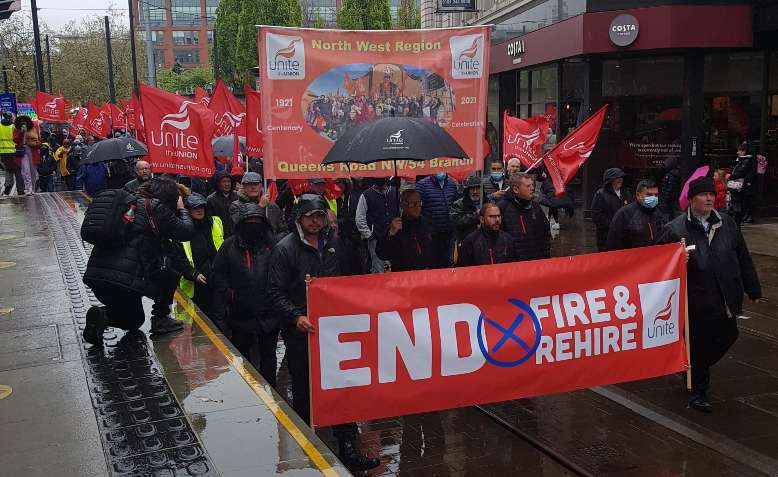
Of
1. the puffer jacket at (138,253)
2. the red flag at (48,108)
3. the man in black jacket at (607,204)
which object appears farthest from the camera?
the red flag at (48,108)

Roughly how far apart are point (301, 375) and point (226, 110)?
8164mm

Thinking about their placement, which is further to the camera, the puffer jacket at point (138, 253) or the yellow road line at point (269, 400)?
the puffer jacket at point (138, 253)

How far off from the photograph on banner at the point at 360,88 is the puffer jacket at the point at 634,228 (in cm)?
175

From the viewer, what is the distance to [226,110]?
13.2 m

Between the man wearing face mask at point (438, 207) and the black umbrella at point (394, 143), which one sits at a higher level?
the black umbrella at point (394, 143)

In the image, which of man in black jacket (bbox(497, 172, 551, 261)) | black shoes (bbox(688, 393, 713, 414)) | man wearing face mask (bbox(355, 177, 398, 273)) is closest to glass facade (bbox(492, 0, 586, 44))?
man wearing face mask (bbox(355, 177, 398, 273))

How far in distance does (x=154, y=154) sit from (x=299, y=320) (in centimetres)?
569

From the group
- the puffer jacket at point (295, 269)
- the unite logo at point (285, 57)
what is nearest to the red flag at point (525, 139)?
the unite logo at point (285, 57)

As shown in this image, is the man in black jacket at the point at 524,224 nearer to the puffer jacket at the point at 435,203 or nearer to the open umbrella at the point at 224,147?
the puffer jacket at the point at 435,203

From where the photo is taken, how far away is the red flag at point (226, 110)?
42.8ft

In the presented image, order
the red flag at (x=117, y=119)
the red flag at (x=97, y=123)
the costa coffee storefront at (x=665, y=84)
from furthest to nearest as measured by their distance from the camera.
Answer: the red flag at (x=117, y=119)
the red flag at (x=97, y=123)
the costa coffee storefront at (x=665, y=84)

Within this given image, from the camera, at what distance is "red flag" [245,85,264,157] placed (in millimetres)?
10117

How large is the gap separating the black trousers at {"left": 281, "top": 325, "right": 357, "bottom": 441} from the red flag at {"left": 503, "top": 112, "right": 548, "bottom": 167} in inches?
316

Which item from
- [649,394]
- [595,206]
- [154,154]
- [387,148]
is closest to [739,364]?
[649,394]
